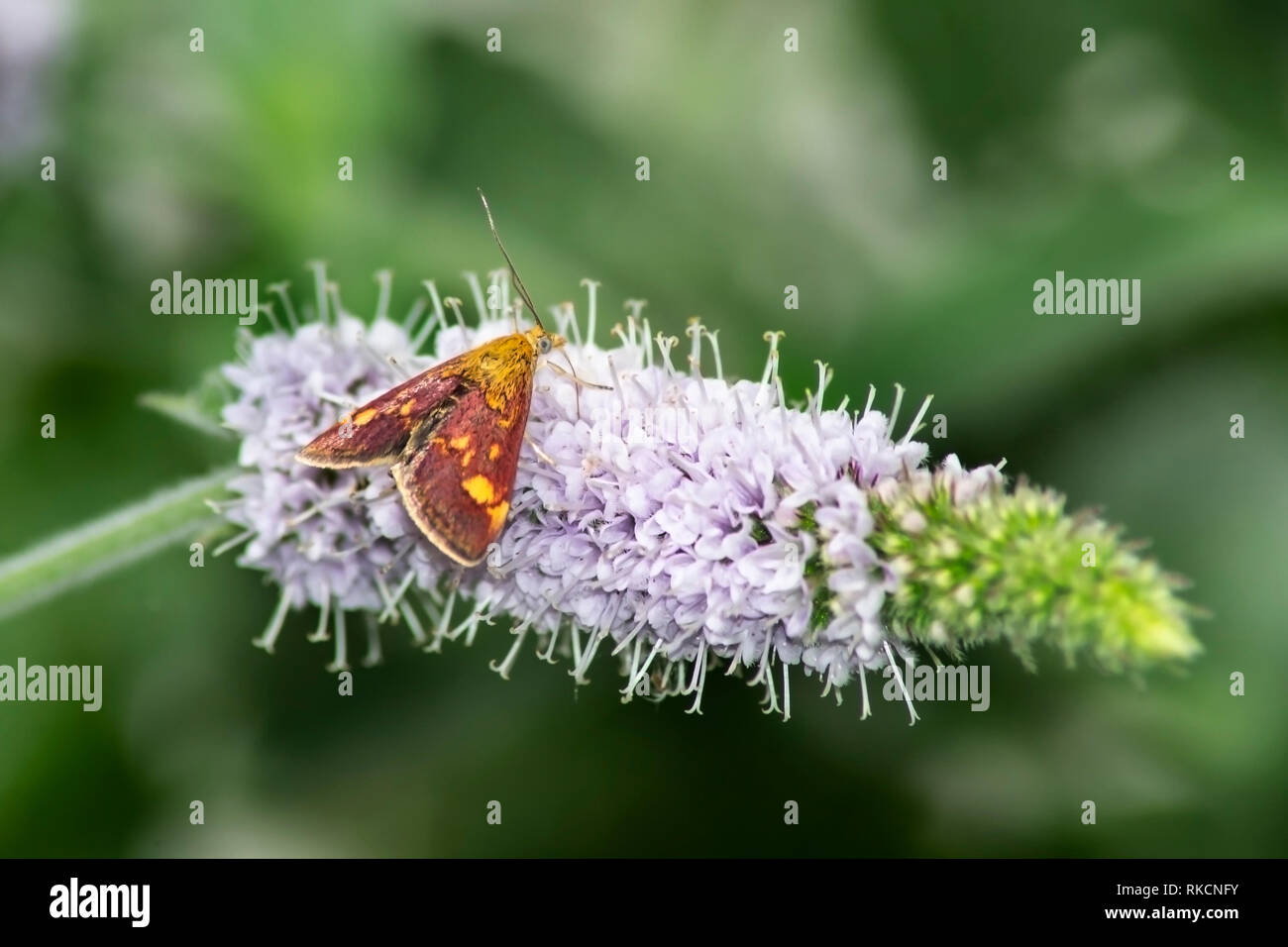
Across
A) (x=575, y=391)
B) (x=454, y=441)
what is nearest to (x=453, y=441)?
(x=454, y=441)

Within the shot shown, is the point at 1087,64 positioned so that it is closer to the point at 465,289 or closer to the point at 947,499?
the point at 465,289

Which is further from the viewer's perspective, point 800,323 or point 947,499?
point 800,323

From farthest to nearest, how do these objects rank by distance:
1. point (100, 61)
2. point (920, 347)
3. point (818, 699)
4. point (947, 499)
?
point (100, 61)
point (818, 699)
point (920, 347)
point (947, 499)

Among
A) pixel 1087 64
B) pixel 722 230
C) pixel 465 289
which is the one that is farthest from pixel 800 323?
pixel 1087 64

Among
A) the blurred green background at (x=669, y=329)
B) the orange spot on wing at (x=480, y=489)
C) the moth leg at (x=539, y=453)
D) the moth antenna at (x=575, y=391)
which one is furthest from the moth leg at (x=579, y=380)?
the blurred green background at (x=669, y=329)

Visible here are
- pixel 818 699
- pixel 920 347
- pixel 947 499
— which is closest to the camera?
pixel 947 499

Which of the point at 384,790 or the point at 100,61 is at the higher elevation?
the point at 100,61

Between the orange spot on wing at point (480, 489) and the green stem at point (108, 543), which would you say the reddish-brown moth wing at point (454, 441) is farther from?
the green stem at point (108, 543)
